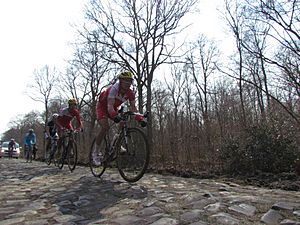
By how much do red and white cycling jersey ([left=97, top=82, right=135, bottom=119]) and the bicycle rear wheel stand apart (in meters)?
0.67

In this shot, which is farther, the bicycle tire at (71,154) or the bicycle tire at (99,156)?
the bicycle tire at (71,154)

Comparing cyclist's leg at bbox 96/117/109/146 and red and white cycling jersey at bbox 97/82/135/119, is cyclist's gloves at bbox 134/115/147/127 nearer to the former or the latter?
red and white cycling jersey at bbox 97/82/135/119

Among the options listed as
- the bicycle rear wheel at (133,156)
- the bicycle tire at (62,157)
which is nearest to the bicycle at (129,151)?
the bicycle rear wheel at (133,156)

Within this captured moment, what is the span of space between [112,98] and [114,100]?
67 millimetres

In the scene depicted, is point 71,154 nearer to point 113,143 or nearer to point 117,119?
point 113,143

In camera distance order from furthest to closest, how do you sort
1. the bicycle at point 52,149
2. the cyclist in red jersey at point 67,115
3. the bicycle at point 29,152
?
the bicycle at point 29,152 → the bicycle at point 52,149 → the cyclist in red jersey at point 67,115

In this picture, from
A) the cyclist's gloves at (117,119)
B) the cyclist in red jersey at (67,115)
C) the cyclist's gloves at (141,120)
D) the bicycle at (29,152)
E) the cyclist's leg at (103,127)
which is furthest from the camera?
the bicycle at (29,152)

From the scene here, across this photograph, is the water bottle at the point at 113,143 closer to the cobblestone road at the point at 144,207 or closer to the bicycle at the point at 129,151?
the bicycle at the point at 129,151

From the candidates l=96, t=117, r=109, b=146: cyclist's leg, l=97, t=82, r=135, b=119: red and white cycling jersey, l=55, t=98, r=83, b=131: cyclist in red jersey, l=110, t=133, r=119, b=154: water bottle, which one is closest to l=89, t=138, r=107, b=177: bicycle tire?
l=96, t=117, r=109, b=146: cyclist's leg

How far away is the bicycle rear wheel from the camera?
5541 millimetres

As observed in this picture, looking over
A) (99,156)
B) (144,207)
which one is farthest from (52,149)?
(144,207)

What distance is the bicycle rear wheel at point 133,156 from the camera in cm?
554

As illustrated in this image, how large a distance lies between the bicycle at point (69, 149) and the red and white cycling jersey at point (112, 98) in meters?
3.17

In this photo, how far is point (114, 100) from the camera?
6.11 m
